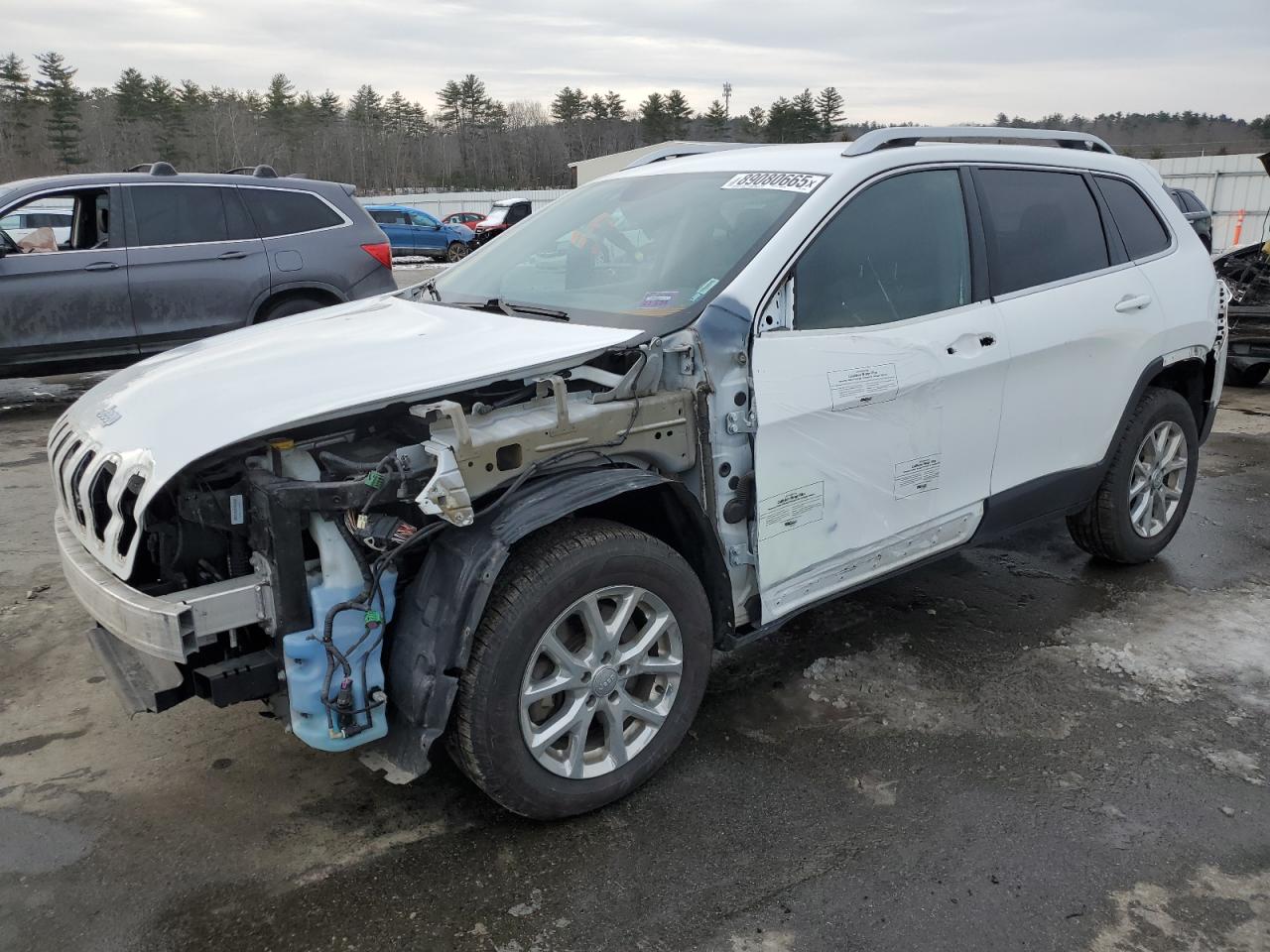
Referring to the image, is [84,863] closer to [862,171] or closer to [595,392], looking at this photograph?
[595,392]

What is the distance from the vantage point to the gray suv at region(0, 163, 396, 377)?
7.35 m

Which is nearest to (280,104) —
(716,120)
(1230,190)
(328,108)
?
(328,108)

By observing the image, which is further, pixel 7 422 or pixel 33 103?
pixel 33 103

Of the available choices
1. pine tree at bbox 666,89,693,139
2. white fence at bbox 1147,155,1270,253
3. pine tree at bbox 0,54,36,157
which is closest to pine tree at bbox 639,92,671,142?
pine tree at bbox 666,89,693,139

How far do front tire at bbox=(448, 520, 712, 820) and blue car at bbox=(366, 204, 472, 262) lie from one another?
26.3 m

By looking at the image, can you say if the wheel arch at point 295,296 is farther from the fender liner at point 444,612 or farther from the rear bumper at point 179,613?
the fender liner at point 444,612

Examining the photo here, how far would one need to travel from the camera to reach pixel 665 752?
2.85 meters

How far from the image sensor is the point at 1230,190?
74.5 feet

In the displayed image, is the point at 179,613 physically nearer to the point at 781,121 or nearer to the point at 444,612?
the point at 444,612

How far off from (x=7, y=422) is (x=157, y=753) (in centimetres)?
626

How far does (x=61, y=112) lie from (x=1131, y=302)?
7676 cm

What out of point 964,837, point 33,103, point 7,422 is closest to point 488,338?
point 964,837

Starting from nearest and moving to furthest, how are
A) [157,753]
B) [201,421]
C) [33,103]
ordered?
[201,421] → [157,753] → [33,103]

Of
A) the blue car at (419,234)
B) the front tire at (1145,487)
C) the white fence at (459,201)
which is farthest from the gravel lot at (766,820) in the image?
the white fence at (459,201)
